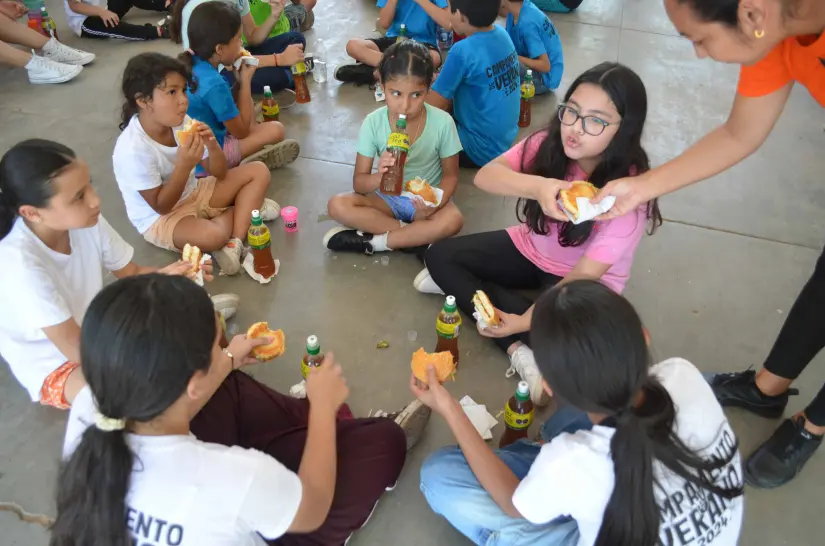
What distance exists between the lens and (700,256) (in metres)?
3.23

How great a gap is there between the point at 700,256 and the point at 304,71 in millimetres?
2835

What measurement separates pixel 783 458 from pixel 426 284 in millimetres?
1563

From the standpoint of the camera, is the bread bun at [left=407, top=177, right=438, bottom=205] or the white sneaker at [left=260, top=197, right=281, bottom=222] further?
the white sneaker at [left=260, top=197, right=281, bottom=222]

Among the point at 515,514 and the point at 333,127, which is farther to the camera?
the point at 333,127

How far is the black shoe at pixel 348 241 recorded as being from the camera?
316cm

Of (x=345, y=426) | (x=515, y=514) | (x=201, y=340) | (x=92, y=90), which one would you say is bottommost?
(x=92, y=90)

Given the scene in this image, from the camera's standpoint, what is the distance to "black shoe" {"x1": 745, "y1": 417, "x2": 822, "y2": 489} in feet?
7.27

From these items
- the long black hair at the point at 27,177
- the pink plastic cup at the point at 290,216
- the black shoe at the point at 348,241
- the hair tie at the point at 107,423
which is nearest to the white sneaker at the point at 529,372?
the black shoe at the point at 348,241

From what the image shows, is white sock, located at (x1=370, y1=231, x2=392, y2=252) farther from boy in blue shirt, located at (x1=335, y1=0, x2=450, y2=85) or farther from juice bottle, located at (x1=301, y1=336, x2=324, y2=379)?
boy in blue shirt, located at (x1=335, y1=0, x2=450, y2=85)

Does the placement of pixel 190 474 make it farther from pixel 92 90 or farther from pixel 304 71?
pixel 92 90

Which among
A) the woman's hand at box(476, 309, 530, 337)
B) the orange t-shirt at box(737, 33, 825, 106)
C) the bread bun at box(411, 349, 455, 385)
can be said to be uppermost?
the orange t-shirt at box(737, 33, 825, 106)

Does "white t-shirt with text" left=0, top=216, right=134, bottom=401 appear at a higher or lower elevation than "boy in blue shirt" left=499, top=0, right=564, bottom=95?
lower

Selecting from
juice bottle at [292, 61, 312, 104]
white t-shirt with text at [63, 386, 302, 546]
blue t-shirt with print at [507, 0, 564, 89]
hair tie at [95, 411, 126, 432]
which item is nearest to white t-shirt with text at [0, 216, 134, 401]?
white t-shirt with text at [63, 386, 302, 546]

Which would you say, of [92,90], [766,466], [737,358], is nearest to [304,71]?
[92,90]
